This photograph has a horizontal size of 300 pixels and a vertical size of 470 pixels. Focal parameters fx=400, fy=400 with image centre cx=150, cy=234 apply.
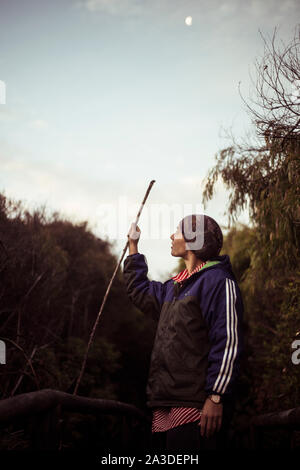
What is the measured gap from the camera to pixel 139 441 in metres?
4.43

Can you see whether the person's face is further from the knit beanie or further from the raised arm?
the raised arm

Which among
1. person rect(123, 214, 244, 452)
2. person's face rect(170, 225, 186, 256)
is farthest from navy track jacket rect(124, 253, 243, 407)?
person's face rect(170, 225, 186, 256)

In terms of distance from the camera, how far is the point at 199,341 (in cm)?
214

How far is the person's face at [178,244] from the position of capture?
8.23ft

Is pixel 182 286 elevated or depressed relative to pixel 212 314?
elevated

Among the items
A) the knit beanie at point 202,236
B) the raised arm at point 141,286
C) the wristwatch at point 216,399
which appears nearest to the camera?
the wristwatch at point 216,399

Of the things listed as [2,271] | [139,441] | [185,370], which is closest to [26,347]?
[2,271]

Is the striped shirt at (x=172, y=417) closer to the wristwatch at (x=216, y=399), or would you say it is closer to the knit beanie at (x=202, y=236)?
the wristwatch at (x=216, y=399)

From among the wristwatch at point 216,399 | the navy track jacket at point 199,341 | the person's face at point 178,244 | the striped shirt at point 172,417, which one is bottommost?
the striped shirt at point 172,417

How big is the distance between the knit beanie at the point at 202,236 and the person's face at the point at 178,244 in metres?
0.03

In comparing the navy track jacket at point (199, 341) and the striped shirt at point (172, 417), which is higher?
the navy track jacket at point (199, 341)

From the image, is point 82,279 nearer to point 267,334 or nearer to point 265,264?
point 267,334

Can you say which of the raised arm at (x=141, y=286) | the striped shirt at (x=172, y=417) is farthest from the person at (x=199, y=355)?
the raised arm at (x=141, y=286)

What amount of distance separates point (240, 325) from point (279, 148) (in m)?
2.78
